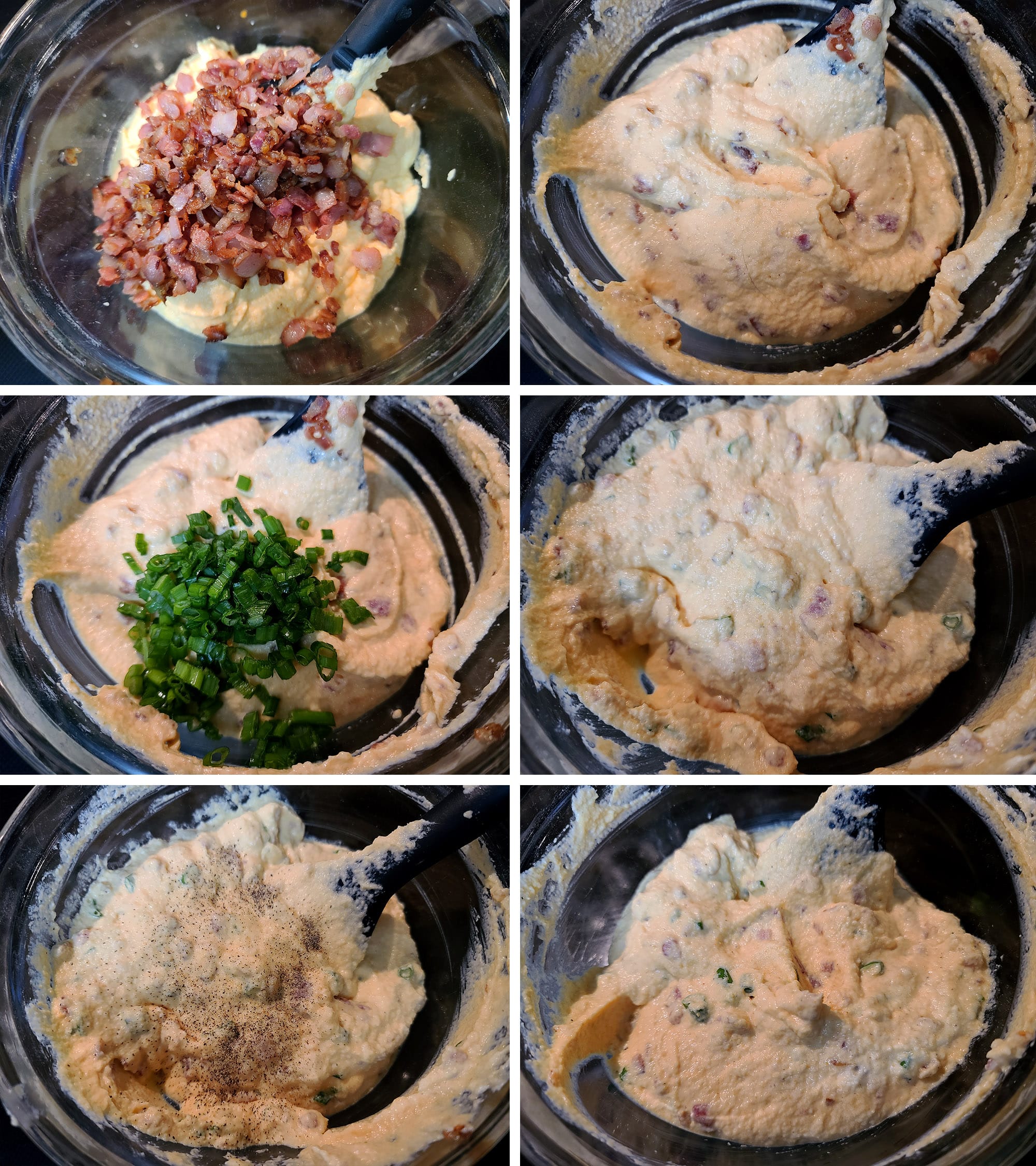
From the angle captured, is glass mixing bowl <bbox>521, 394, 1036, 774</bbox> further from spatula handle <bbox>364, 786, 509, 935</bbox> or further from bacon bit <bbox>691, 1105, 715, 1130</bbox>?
bacon bit <bbox>691, 1105, 715, 1130</bbox>

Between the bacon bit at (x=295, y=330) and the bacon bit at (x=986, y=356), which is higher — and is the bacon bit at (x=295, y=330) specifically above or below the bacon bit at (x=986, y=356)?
below

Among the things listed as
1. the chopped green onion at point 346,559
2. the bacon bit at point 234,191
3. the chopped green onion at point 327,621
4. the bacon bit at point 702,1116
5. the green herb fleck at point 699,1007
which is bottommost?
the bacon bit at point 702,1116

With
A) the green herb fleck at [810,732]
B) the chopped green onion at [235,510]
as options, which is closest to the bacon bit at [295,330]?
the chopped green onion at [235,510]

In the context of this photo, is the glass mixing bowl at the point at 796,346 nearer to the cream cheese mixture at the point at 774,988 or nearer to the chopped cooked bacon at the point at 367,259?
the chopped cooked bacon at the point at 367,259

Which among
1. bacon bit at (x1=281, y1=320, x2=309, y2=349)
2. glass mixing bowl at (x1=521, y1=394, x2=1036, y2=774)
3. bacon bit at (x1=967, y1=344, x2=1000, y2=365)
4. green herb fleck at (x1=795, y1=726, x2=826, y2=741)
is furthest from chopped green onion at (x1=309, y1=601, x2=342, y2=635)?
bacon bit at (x1=967, y1=344, x2=1000, y2=365)

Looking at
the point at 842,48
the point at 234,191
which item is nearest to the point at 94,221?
the point at 234,191

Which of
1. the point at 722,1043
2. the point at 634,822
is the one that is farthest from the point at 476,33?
the point at 722,1043

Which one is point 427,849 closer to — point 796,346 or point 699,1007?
point 699,1007

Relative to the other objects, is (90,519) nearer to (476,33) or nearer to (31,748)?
(31,748)
